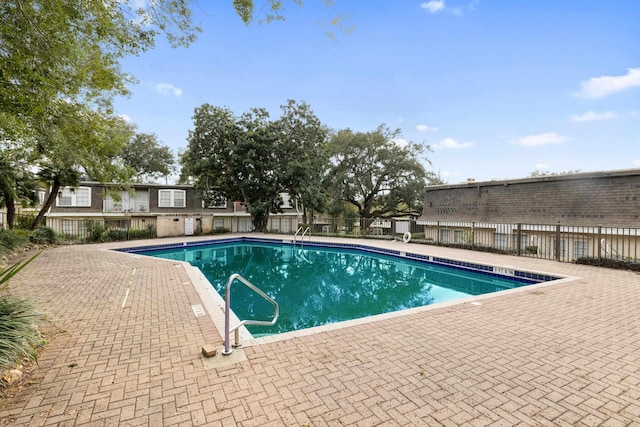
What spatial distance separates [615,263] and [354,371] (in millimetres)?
9478

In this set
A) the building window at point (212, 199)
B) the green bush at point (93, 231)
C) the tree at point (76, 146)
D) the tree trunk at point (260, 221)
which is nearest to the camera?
the tree at point (76, 146)

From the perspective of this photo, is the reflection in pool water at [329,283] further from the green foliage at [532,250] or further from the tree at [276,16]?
the tree at [276,16]

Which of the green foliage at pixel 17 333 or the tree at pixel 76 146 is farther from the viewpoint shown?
the tree at pixel 76 146

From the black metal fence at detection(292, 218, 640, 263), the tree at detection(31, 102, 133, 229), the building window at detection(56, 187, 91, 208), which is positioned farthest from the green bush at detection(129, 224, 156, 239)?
the black metal fence at detection(292, 218, 640, 263)

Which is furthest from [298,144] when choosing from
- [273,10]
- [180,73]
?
[273,10]

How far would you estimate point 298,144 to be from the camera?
19344 millimetres

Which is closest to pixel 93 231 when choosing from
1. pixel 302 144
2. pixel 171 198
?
pixel 171 198

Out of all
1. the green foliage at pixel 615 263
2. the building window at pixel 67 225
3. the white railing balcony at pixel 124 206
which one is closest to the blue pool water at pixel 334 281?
the green foliage at pixel 615 263

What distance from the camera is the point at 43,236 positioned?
1273cm

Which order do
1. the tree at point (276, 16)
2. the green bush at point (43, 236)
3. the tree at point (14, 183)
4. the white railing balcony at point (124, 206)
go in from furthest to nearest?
the white railing balcony at point (124, 206) → the green bush at point (43, 236) → the tree at point (14, 183) → the tree at point (276, 16)

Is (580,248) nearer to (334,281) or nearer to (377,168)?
(334,281)

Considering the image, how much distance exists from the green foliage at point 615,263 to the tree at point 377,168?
15467mm

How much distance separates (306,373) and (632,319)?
4.83 m

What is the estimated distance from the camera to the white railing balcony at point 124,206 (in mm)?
19828
